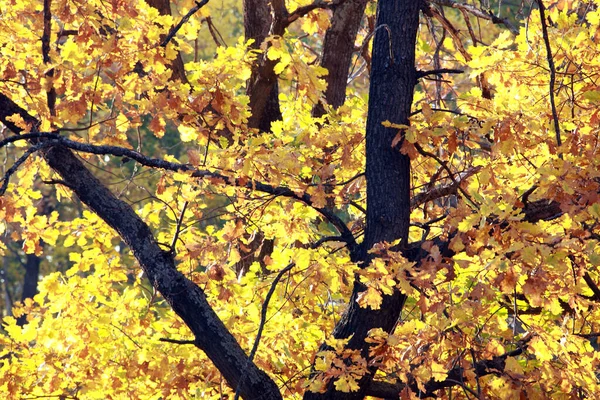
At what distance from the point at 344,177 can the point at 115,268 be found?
1.65 metres

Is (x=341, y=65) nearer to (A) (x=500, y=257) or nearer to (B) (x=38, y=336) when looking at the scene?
(B) (x=38, y=336)

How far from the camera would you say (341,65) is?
7281 mm

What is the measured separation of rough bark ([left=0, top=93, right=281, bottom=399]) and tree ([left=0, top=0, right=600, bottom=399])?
0.01 m

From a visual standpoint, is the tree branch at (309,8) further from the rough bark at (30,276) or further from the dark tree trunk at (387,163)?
the rough bark at (30,276)

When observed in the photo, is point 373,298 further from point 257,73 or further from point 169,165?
point 257,73

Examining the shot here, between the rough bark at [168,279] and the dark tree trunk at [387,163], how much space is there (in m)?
0.40

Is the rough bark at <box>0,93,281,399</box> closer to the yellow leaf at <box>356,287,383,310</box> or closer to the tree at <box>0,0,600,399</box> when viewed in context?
the tree at <box>0,0,600,399</box>

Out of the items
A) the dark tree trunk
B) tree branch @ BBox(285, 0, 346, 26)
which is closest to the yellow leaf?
the dark tree trunk

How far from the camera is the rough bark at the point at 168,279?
455cm

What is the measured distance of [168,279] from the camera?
468cm

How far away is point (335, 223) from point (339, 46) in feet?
9.61

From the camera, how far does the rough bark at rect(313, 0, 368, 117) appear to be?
7.10 metres

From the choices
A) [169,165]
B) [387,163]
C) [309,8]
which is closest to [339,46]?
[309,8]

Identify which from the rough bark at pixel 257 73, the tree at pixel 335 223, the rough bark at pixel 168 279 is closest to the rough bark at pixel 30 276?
the rough bark at pixel 257 73
